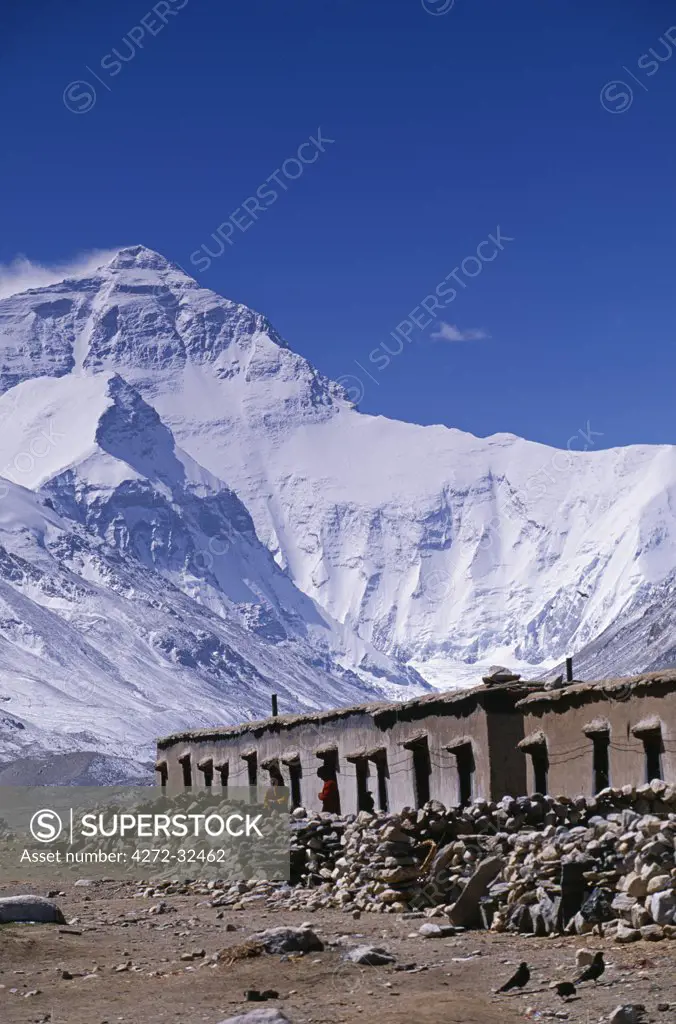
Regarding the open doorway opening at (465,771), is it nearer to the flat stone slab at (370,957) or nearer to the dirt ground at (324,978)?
the dirt ground at (324,978)

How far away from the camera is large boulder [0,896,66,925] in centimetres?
2186

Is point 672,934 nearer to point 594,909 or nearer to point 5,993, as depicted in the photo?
point 594,909

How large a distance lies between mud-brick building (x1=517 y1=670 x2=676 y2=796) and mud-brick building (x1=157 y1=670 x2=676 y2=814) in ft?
0.05

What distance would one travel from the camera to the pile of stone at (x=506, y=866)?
54.7 feet

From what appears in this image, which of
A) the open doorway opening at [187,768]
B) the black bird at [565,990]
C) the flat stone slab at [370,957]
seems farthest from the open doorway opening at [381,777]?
the black bird at [565,990]

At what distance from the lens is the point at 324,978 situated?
630 inches

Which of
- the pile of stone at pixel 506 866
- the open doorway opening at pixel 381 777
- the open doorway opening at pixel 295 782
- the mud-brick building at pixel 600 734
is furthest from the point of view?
the open doorway opening at pixel 295 782

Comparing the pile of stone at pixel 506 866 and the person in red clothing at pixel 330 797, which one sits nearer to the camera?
the pile of stone at pixel 506 866

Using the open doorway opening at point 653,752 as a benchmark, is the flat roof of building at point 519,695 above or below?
above

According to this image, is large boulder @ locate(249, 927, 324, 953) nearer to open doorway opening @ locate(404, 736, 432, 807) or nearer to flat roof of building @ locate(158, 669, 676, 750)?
flat roof of building @ locate(158, 669, 676, 750)

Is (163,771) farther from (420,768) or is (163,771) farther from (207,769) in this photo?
(420,768)

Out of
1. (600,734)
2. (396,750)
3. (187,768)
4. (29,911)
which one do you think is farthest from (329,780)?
(187,768)

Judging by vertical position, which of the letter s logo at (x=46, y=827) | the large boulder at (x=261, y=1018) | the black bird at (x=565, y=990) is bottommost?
the large boulder at (x=261, y=1018)

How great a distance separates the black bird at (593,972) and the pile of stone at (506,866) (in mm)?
1445
